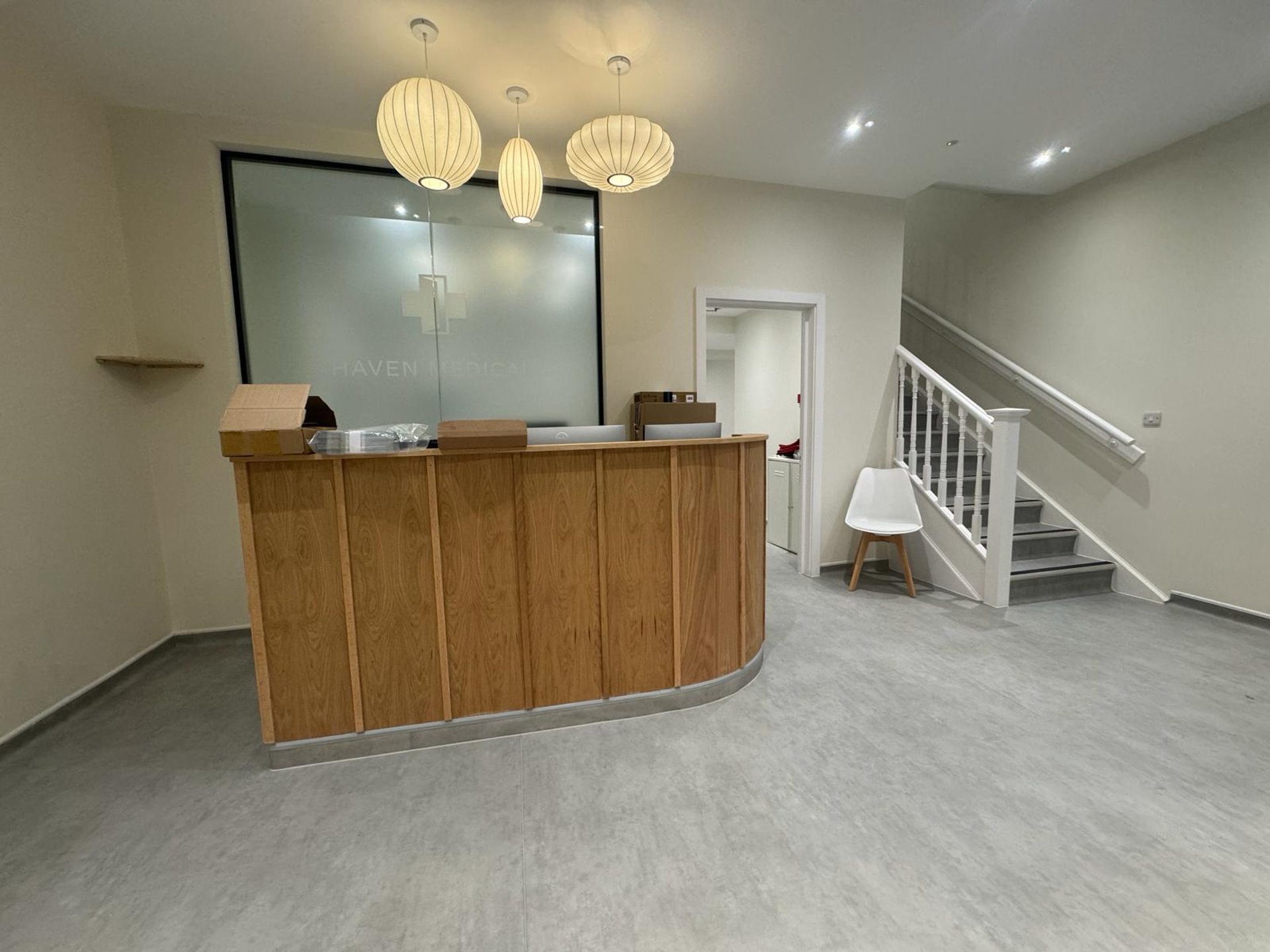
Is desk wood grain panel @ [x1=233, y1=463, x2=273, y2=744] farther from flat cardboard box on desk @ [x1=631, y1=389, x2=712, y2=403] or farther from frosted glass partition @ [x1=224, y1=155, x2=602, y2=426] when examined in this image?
flat cardboard box on desk @ [x1=631, y1=389, x2=712, y2=403]

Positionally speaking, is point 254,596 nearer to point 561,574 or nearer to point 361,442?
point 361,442

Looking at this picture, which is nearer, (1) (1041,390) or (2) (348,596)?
(2) (348,596)

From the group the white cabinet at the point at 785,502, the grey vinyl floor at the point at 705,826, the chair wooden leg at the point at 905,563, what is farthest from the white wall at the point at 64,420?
the chair wooden leg at the point at 905,563

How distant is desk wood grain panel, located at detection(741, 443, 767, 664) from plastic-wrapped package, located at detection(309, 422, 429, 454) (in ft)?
4.74

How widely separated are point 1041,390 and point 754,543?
3.28 meters

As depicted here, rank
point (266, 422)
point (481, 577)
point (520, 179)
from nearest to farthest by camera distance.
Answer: point (266, 422) < point (481, 577) < point (520, 179)

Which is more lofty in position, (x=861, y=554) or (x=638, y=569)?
(x=638, y=569)

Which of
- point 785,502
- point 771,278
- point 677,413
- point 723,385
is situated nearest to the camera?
point 677,413

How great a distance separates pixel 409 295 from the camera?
120 inches

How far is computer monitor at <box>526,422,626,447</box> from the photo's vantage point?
2010 mm

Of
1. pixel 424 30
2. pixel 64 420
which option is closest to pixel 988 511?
pixel 424 30

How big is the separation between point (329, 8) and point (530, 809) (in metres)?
3.25

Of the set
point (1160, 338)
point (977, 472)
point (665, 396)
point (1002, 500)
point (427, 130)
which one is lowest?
point (1002, 500)

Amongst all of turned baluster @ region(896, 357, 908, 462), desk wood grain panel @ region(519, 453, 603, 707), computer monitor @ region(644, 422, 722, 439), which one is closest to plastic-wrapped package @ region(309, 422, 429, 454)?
desk wood grain panel @ region(519, 453, 603, 707)
